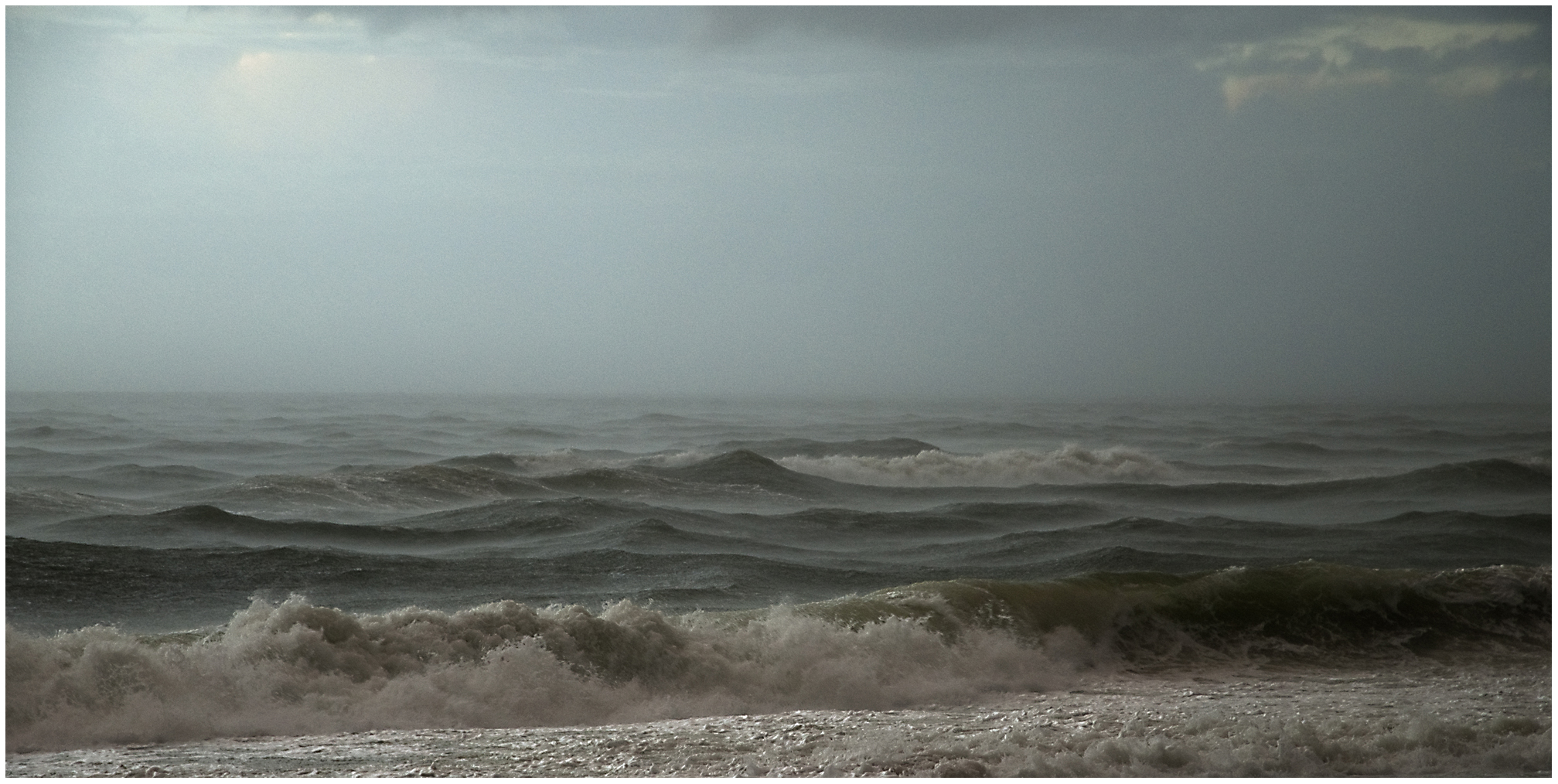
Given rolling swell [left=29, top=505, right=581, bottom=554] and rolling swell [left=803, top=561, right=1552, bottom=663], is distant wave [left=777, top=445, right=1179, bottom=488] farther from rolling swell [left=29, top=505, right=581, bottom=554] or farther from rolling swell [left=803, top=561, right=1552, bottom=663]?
rolling swell [left=29, top=505, right=581, bottom=554]

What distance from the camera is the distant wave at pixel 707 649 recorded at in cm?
296

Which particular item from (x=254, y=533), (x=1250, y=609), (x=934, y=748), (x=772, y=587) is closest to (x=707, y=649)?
(x=772, y=587)

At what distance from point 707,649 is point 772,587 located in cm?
62

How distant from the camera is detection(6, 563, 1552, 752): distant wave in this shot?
9.71ft

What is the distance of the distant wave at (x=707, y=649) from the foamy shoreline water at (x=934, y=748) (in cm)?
13

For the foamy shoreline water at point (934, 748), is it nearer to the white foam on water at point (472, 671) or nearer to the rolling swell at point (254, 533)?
the white foam on water at point (472, 671)

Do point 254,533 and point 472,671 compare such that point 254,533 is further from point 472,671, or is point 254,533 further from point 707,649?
point 707,649

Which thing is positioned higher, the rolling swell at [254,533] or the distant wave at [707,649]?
the rolling swell at [254,533]

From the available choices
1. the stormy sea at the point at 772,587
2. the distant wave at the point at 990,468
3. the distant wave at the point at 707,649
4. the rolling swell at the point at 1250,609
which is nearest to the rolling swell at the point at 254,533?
the stormy sea at the point at 772,587

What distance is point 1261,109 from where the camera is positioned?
4066 mm

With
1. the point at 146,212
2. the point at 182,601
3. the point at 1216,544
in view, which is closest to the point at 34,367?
the point at 146,212

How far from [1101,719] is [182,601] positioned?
2.91m

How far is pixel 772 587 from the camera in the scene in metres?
4.02

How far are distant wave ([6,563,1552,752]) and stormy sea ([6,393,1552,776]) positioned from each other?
12 millimetres
